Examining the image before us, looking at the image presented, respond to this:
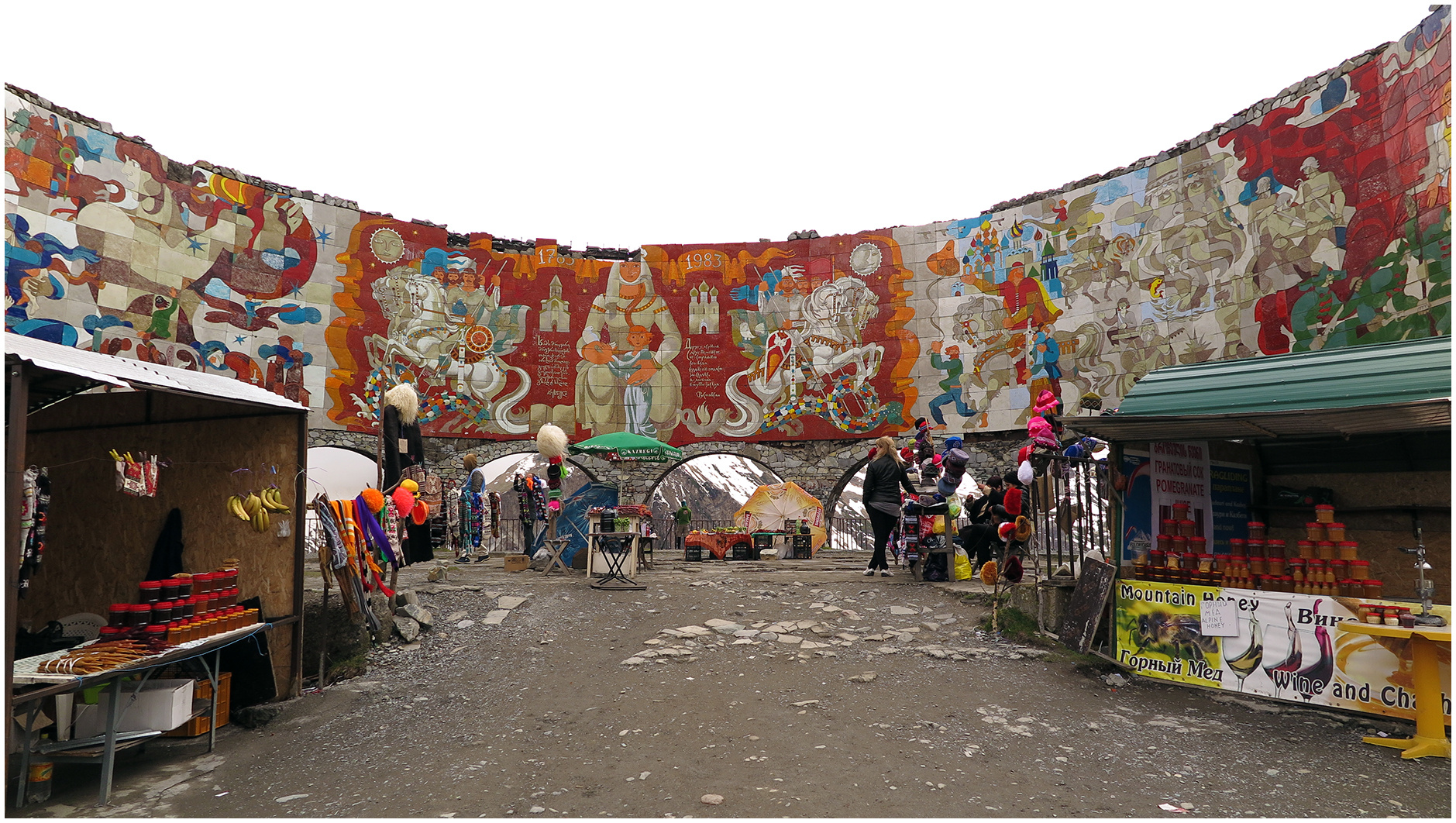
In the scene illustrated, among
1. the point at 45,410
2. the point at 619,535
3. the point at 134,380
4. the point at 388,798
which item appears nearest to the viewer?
the point at 388,798

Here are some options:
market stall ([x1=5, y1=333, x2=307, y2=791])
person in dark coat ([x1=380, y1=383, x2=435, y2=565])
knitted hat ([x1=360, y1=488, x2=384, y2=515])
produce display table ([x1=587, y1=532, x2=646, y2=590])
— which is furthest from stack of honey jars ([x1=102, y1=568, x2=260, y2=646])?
produce display table ([x1=587, y1=532, x2=646, y2=590])

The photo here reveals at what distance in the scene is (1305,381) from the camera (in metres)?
7.91

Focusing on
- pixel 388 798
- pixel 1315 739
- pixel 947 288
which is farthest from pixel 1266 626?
pixel 947 288

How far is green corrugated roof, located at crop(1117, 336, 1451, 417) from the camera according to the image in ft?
23.8

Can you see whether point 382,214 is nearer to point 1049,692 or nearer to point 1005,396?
point 1005,396

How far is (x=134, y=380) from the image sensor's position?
4961 mm

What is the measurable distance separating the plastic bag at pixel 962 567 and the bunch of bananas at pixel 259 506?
26.1 feet

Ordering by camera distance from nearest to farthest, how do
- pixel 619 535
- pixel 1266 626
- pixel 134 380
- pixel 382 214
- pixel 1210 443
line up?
pixel 134 380, pixel 1266 626, pixel 1210 443, pixel 619 535, pixel 382 214

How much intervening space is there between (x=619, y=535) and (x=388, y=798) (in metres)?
6.23

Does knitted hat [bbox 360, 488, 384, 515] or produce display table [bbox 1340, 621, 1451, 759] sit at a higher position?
knitted hat [bbox 360, 488, 384, 515]

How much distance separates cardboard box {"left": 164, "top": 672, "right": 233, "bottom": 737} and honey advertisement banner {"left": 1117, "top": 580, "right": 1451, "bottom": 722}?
7.38 m

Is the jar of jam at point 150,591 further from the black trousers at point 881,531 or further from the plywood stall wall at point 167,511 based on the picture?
the black trousers at point 881,531

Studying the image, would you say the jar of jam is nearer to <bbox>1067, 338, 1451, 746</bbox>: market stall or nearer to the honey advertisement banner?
<bbox>1067, 338, 1451, 746</bbox>: market stall

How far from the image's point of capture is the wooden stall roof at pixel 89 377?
434 centimetres
